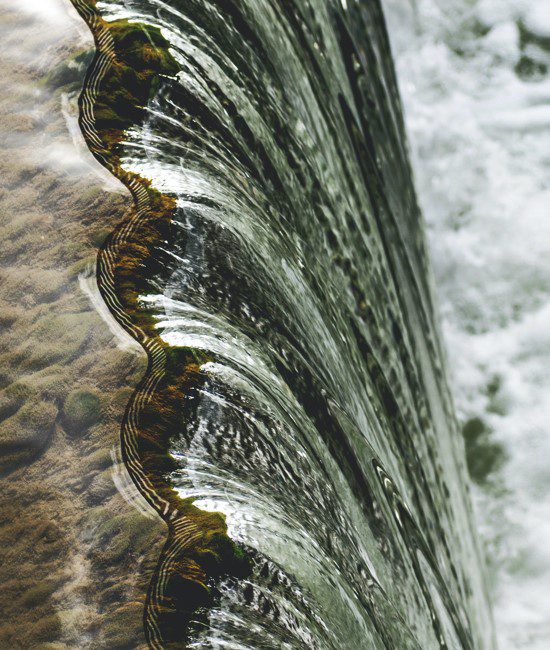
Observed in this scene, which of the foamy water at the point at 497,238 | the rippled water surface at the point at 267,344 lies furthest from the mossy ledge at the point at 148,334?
the foamy water at the point at 497,238

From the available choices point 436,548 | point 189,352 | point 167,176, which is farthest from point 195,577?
point 436,548

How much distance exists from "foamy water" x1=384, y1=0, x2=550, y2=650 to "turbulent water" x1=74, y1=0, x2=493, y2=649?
54 centimetres

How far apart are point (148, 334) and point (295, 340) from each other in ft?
1.26

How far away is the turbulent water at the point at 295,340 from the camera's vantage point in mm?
1094

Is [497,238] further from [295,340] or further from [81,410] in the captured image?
[81,410]

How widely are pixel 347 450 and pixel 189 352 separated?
50 centimetres

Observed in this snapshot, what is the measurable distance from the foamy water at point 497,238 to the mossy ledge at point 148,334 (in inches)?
75.4

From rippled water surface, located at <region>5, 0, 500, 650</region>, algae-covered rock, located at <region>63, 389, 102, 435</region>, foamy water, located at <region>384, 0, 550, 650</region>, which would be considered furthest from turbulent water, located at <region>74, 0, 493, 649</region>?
foamy water, located at <region>384, 0, 550, 650</region>

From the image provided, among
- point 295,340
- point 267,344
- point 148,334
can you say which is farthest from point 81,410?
point 295,340

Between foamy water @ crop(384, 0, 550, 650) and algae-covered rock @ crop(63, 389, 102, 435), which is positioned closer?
algae-covered rock @ crop(63, 389, 102, 435)

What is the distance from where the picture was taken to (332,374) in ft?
5.02

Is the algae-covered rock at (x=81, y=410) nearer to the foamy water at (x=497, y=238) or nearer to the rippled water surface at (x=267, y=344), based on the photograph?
the rippled water surface at (x=267, y=344)

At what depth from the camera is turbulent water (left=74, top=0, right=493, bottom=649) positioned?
109 cm

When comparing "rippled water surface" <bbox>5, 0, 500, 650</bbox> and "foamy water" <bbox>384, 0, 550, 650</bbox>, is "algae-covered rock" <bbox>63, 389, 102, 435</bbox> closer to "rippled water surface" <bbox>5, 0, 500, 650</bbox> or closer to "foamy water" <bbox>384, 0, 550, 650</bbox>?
"rippled water surface" <bbox>5, 0, 500, 650</bbox>
